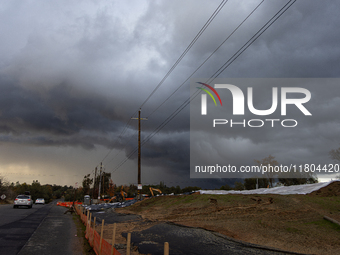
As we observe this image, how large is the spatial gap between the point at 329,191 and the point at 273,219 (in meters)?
8.57

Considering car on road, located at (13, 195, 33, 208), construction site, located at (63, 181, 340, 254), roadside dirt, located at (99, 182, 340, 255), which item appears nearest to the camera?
construction site, located at (63, 181, 340, 254)

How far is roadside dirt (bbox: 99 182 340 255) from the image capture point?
11.4 metres

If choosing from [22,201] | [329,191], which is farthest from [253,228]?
[22,201]

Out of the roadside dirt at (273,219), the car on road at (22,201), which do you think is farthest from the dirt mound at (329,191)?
the car on road at (22,201)

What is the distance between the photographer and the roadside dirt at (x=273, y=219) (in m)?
11.4

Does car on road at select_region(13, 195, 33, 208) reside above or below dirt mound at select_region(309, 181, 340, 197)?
below

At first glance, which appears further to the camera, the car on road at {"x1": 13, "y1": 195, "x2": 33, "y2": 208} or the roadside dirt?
the car on road at {"x1": 13, "y1": 195, "x2": 33, "y2": 208}

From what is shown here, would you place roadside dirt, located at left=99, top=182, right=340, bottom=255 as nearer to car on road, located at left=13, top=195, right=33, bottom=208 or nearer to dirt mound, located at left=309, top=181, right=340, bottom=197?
dirt mound, located at left=309, top=181, right=340, bottom=197

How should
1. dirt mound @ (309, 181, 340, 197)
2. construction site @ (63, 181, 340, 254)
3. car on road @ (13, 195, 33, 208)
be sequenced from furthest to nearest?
car on road @ (13, 195, 33, 208)
dirt mound @ (309, 181, 340, 197)
construction site @ (63, 181, 340, 254)

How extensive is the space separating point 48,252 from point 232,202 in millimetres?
15083

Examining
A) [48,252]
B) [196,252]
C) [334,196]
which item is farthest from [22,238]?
[334,196]

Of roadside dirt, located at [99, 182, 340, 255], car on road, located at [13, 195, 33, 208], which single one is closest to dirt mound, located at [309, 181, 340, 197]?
roadside dirt, located at [99, 182, 340, 255]

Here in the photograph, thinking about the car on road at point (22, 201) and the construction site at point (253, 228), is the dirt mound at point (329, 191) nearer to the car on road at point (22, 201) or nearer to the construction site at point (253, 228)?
the construction site at point (253, 228)

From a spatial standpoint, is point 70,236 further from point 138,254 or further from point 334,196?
point 334,196
